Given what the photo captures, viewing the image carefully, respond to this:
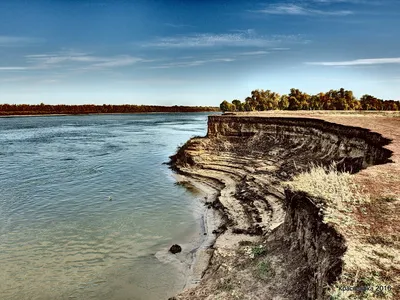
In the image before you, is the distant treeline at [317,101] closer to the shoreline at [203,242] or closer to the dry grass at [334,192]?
the shoreline at [203,242]

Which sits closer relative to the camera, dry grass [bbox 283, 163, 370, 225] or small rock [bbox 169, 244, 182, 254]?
dry grass [bbox 283, 163, 370, 225]

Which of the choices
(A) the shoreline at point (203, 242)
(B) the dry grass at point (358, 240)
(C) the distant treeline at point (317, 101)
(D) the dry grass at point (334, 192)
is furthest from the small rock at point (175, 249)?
(C) the distant treeline at point (317, 101)

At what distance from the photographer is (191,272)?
14.6 m

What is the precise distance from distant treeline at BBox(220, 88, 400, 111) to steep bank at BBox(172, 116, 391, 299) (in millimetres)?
79425

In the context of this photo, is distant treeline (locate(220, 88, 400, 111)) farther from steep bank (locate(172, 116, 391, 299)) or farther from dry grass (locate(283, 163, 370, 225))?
dry grass (locate(283, 163, 370, 225))

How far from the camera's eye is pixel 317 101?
123m

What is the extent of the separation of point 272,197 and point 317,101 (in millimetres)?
111015

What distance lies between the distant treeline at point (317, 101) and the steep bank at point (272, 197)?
261 ft

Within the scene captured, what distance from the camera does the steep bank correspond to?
9.12 metres

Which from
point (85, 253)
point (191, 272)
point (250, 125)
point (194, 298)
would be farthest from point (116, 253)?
point (250, 125)

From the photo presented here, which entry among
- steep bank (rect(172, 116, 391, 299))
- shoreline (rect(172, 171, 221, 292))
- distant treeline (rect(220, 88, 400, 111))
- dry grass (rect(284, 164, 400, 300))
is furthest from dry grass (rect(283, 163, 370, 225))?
distant treeline (rect(220, 88, 400, 111))

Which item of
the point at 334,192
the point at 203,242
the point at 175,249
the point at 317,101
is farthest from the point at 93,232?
the point at 317,101

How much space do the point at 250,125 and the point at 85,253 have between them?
3104 cm

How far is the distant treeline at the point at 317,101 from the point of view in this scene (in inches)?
4368
